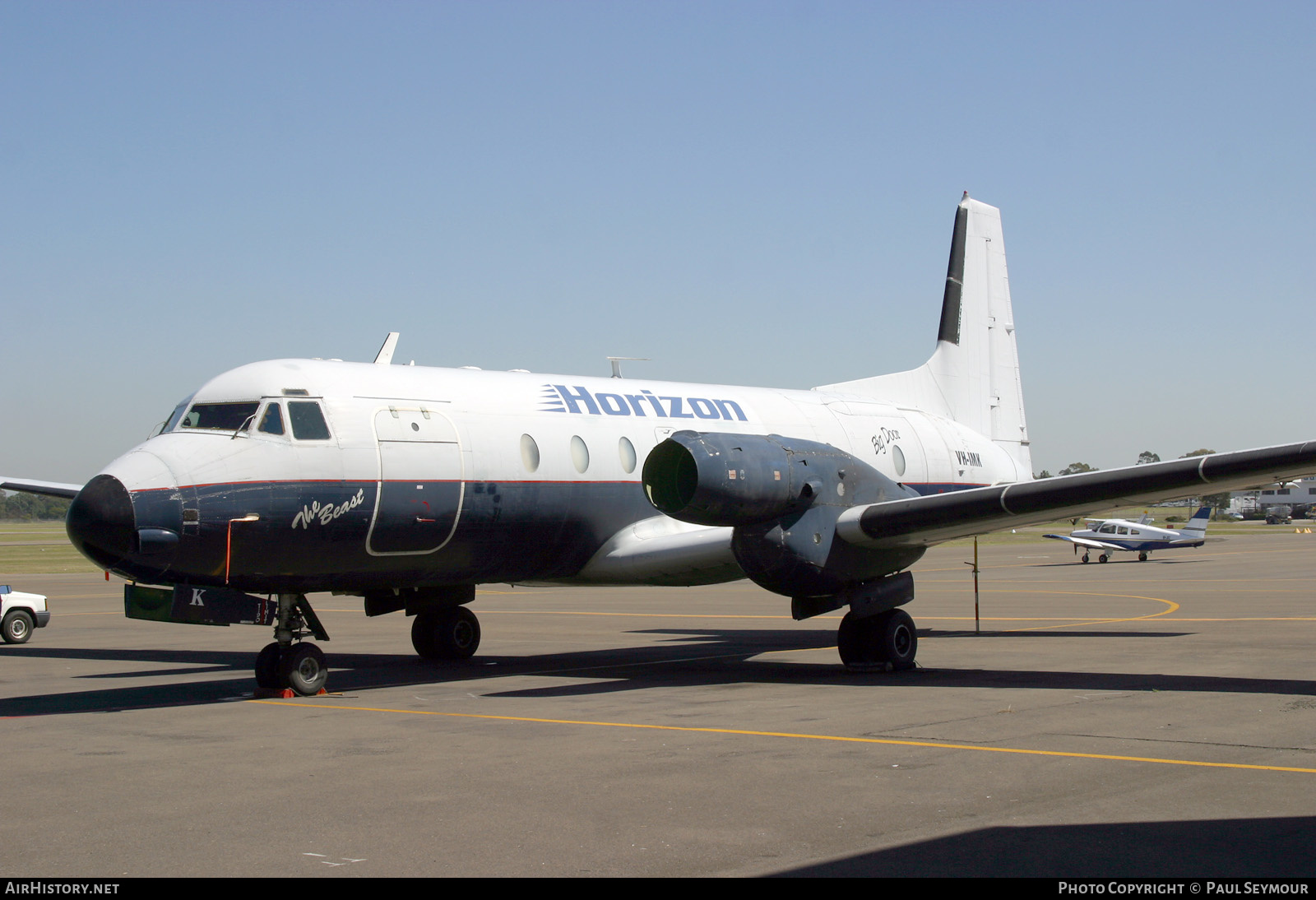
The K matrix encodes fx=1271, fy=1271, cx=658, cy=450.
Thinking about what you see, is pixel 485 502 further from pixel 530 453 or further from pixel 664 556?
pixel 664 556

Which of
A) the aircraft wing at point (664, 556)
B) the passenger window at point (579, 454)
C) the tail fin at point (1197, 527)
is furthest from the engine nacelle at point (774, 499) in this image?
the tail fin at point (1197, 527)

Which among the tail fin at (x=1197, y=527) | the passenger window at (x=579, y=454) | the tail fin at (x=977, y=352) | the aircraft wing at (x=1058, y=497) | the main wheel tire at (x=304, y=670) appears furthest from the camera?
the tail fin at (x=1197, y=527)

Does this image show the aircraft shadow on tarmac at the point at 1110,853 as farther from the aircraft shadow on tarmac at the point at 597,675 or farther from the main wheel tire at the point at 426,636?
the main wheel tire at the point at 426,636

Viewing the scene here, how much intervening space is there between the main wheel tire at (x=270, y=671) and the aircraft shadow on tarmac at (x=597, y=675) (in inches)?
13.6

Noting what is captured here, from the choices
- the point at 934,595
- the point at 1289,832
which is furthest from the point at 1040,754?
the point at 934,595

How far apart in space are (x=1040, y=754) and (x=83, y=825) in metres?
6.01

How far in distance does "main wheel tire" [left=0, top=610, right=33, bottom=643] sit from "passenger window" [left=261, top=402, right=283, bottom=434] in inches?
408

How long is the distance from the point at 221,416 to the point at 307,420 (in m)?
0.83

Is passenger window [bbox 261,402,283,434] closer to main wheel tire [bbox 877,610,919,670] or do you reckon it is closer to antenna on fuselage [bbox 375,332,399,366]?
antenna on fuselage [bbox 375,332,399,366]

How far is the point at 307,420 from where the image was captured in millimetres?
12672

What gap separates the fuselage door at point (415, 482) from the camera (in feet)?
42.4

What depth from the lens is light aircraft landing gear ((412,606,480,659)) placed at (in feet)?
54.7

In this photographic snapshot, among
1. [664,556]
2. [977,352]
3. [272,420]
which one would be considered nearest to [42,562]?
[977,352]

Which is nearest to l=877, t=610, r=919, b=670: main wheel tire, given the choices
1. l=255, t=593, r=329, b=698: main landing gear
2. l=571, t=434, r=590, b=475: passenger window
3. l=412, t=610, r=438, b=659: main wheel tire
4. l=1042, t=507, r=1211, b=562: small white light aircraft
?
l=571, t=434, r=590, b=475: passenger window
